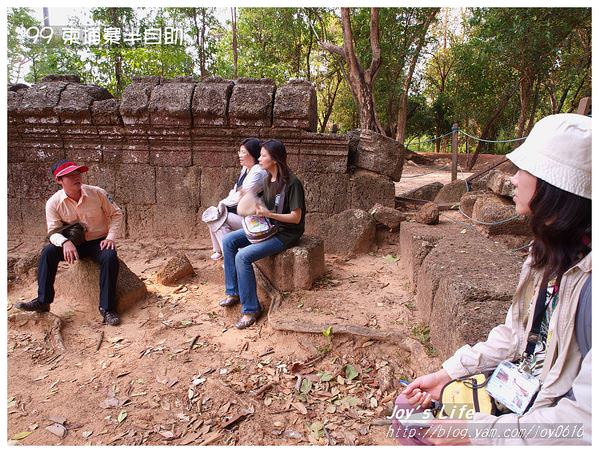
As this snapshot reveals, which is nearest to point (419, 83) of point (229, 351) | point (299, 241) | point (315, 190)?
point (315, 190)

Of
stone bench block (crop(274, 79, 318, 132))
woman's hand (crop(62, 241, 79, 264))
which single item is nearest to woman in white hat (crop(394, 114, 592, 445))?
woman's hand (crop(62, 241, 79, 264))

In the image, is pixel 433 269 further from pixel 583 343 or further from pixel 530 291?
pixel 583 343

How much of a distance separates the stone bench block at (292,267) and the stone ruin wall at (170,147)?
155 centimetres

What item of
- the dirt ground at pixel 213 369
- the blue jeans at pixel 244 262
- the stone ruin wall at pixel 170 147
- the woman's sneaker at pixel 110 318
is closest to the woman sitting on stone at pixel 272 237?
the blue jeans at pixel 244 262

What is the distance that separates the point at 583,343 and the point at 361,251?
3885 mm

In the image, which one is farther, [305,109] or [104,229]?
[305,109]

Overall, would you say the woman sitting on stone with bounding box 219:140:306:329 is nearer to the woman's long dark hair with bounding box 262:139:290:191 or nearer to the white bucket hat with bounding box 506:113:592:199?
the woman's long dark hair with bounding box 262:139:290:191

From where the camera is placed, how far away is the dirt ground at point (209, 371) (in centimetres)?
242

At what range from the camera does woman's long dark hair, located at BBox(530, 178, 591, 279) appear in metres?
1.24

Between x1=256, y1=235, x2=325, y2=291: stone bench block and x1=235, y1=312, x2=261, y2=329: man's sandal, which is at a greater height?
x1=256, y1=235, x2=325, y2=291: stone bench block

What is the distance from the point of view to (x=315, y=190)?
536 centimetres

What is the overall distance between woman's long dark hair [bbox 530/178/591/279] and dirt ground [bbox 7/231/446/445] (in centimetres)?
150

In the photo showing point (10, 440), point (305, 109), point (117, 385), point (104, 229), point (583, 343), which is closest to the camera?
point (583, 343)

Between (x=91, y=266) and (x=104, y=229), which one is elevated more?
(x=104, y=229)
